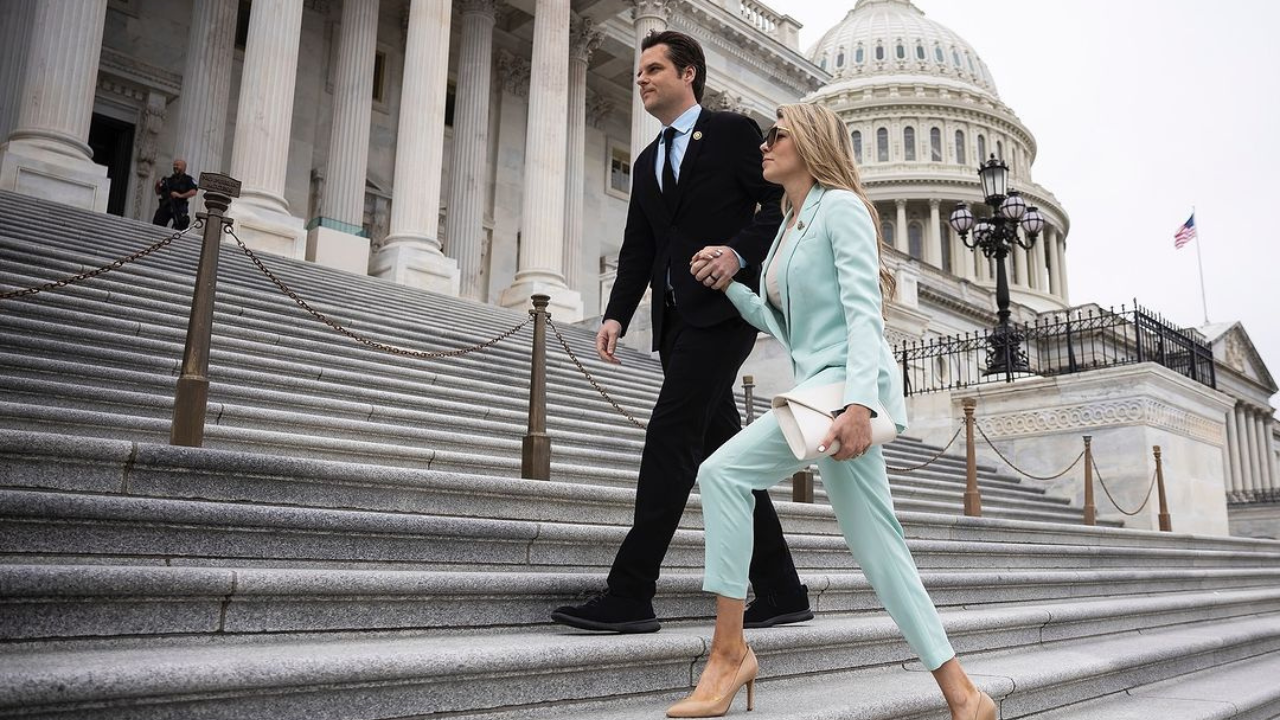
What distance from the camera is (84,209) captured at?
527 inches

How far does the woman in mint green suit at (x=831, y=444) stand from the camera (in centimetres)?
295

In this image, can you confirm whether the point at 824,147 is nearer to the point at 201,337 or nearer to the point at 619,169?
the point at 201,337

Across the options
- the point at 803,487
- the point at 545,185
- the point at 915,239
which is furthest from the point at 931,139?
the point at 803,487

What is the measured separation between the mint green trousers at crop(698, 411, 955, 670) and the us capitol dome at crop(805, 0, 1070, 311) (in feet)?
225

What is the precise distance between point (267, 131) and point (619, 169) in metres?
16.5

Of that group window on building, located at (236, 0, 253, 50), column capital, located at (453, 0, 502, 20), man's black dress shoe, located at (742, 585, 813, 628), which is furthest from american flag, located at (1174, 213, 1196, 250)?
man's black dress shoe, located at (742, 585, 813, 628)

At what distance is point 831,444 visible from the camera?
2.83m

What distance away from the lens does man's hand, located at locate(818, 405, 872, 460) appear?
111 inches

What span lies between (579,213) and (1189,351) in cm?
1526

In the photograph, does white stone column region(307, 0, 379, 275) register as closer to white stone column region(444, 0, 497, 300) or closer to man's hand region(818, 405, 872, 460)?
white stone column region(444, 0, 497, 300)

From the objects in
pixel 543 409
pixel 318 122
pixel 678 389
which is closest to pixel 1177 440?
pixel 543 409

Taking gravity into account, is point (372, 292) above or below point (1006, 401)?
above

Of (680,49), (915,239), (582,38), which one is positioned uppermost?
(915,239)

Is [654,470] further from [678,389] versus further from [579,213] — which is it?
[579,213]
